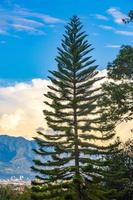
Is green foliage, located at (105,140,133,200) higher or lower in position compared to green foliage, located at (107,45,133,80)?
lower

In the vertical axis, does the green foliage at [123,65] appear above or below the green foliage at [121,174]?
above

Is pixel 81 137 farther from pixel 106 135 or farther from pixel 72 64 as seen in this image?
pixel 72 64

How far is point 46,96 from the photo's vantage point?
43.9m

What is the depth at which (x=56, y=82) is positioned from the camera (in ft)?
145

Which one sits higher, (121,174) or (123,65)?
(123,65)

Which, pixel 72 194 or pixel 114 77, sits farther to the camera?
pixel 114 77

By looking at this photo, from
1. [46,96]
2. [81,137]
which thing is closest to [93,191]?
[81,137]

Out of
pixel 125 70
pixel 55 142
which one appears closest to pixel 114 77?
pixel 125 70

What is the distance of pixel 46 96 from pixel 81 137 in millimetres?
4747

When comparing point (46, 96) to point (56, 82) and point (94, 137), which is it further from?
point (94, 137)

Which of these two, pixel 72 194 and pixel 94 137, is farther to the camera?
pixel 94 137

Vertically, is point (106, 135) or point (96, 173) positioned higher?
point (106, 135)

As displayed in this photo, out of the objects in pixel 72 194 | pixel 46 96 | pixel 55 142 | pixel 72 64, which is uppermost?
pixel 72 64

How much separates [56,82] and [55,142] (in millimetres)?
5341
